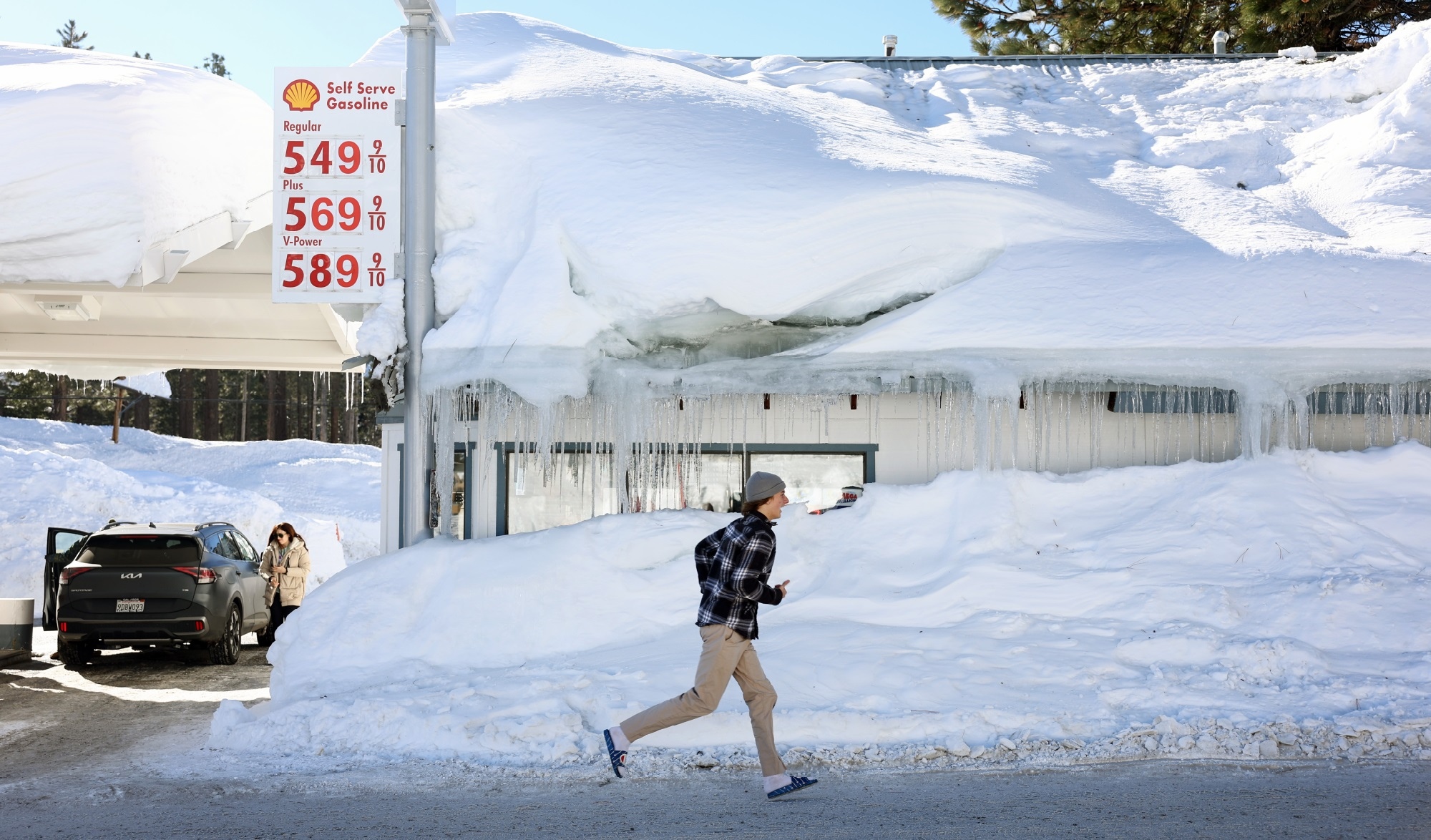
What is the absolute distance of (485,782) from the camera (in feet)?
19.6

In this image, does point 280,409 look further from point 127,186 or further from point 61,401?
point 127,186

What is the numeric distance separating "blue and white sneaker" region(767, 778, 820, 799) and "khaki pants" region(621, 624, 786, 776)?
76 mm

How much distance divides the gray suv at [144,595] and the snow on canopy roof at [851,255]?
14.4 feet

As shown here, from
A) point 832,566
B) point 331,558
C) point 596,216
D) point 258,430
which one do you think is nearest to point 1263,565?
point 832,566

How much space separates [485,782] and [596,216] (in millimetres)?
5040

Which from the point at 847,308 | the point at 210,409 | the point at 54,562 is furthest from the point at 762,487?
the point at 210,409

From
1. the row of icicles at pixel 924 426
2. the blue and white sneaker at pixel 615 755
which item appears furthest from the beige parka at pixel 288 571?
the blue and white sneaker at pixel 615 755

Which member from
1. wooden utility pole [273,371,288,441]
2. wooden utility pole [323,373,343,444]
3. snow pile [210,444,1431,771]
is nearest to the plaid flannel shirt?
snow pile [210,444,1431,771]

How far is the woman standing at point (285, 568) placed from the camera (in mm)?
12617

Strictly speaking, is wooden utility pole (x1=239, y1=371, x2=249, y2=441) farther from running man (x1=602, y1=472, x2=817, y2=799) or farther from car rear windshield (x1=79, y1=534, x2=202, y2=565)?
running man (x1=602, y1=472, x2=817, y2=799)

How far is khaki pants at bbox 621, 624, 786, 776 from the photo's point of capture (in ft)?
18.0

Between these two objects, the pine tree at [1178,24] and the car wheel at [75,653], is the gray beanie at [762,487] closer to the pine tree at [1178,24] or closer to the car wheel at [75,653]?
the car wheel at [75,653]

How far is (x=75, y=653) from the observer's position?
11539mm

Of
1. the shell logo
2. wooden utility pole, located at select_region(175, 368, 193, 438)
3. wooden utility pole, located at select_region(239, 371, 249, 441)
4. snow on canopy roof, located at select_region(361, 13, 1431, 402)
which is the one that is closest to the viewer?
snow on canopy roof, located at select_region(361, 13, 1431, 402)
